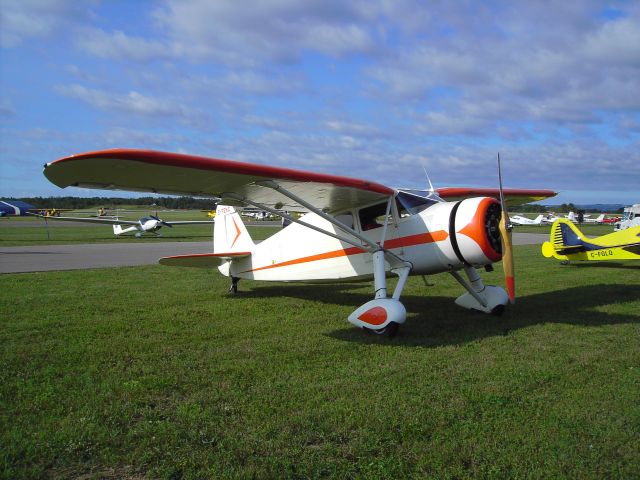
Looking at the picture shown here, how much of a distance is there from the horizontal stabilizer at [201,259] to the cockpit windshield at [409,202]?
387cm

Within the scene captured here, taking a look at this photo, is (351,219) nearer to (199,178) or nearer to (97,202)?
(199,178)

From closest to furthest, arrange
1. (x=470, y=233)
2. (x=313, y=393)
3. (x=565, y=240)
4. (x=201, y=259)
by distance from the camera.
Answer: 1. (x=313, y=393)
2. (x=470, y=233)
3. (x=201, y=259)
4. (x=565, y=240)

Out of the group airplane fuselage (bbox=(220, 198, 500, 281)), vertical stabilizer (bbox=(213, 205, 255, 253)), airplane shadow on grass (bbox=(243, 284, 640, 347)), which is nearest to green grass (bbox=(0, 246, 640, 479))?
airplane shadow on grass (bbox=(243, 284, 640, 347))

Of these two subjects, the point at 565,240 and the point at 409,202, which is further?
the point at 565,240

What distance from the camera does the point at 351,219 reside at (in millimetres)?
8070

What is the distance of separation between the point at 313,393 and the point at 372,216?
4.03 meters

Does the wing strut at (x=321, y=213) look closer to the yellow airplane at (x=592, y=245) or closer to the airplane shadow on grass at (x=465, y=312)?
the airplane shadow on grass at (x=465, y=312)

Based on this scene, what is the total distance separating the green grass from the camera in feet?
10.2

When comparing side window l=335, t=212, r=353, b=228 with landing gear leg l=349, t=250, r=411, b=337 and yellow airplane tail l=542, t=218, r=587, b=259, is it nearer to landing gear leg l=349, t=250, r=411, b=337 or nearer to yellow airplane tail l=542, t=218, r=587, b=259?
landing gear leg l=349, t=250, r=411, b=337

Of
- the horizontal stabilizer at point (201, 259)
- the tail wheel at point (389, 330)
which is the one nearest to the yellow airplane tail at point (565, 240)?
the horizontal stabilizer at point (201, 259)

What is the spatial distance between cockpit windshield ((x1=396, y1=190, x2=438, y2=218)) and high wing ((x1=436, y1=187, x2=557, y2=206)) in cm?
185

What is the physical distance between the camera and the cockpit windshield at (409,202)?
7.41m

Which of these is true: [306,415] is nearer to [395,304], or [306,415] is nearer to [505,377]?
[505,377]

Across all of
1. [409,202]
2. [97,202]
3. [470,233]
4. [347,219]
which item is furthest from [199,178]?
[97,202]
